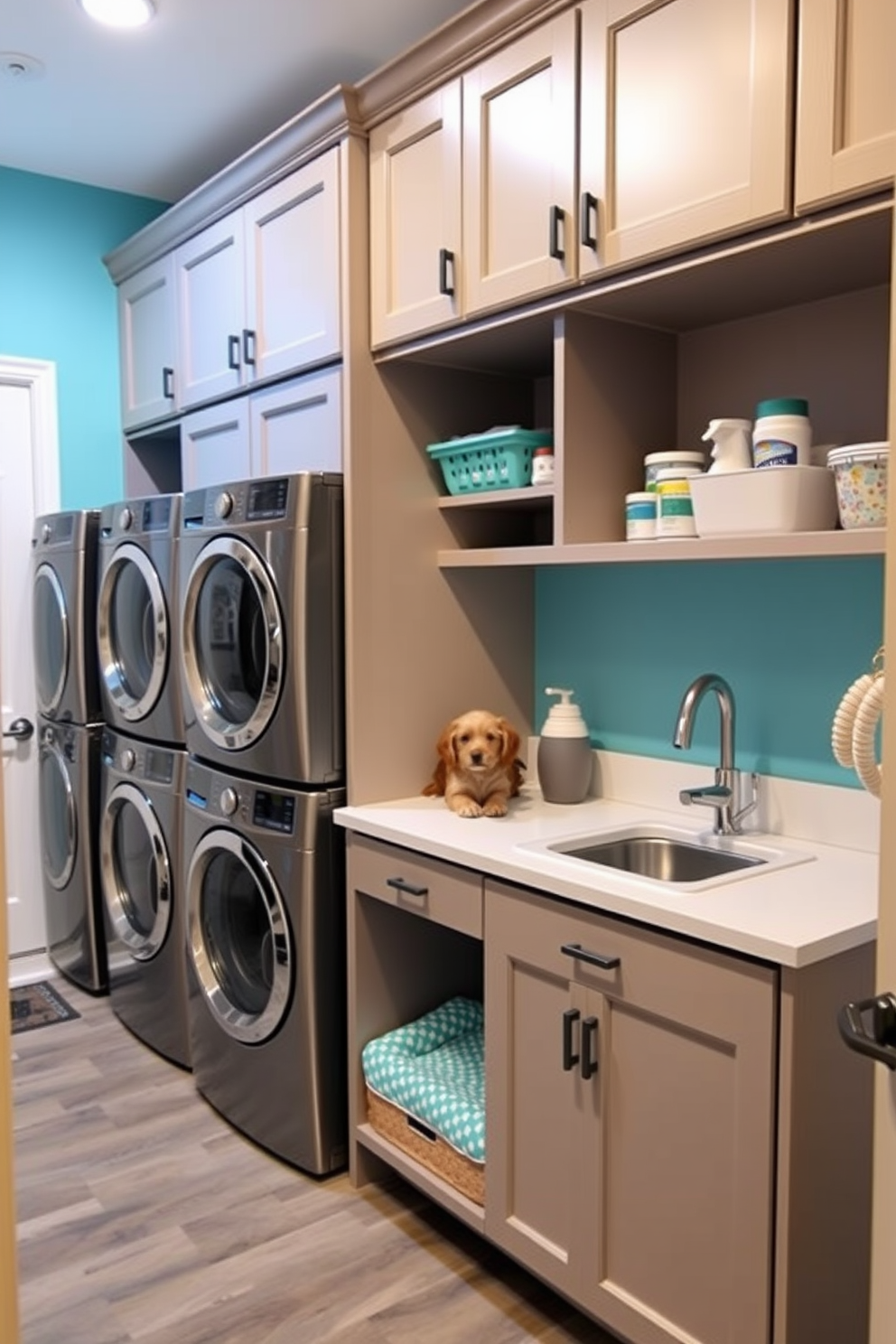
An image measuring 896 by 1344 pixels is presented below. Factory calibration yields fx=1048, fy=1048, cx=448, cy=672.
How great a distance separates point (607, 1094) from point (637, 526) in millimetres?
Result: 1045

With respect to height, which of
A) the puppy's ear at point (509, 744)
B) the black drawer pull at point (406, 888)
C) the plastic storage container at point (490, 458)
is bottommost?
the black drawer pull at point (406, 888)

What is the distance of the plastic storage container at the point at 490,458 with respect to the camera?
7.45 feet

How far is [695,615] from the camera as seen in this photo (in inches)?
90.7

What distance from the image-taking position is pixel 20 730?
3.70 metres

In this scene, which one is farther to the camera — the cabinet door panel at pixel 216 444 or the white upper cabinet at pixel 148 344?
the white upper cabinet at pixel 148 344

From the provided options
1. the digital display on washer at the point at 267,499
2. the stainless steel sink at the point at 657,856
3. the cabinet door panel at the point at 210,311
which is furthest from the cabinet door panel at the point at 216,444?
the stainless steel sink at the point at 657,856

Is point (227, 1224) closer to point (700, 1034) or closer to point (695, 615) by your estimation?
point (700, 1034)

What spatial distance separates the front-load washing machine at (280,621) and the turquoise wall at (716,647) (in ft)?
2.02

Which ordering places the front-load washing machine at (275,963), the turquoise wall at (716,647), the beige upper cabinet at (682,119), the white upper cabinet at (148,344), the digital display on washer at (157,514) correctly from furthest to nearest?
the white upper cabinet at (148,344) → the digital display on washer at (157,514) → the front-load washing machine at (275,963) → the turquoise wall at (716,647) → the beige upper cabinet at (682,119)

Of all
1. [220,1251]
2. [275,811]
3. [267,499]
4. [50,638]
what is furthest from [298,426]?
[220,1251]

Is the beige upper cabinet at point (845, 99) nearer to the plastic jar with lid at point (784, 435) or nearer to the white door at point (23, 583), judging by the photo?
the plastic jar with lid at point (784, 435)

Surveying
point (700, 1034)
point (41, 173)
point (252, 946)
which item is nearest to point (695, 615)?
point (700, 1034)

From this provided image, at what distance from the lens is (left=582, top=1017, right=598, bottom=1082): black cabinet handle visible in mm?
1765

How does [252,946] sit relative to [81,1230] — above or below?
above
